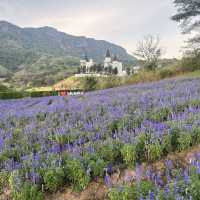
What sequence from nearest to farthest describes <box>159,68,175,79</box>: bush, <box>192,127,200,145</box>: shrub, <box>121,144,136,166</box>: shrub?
<box>121,144,136,166</box>: shrub, <box>192,127,200,145</box>: shrub, <box>159,68,175,79</box>: bush

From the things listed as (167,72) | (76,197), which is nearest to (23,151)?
(76,197)

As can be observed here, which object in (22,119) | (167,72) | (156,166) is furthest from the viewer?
(167,72)

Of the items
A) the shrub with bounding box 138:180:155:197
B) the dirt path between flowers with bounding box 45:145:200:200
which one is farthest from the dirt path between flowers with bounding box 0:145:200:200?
the shrub with bounding box 138:180:155:197

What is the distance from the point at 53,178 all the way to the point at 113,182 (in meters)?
0.75

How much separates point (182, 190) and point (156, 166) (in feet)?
3.81

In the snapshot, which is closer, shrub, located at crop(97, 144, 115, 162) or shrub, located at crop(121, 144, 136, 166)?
shrub, located at crop(121, 144, 136, 166)

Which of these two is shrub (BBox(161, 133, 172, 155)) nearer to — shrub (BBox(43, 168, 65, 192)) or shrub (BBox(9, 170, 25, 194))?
shrub (BBox(43, 168, 65, 192))

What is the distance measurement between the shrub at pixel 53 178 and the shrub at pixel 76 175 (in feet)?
0.32

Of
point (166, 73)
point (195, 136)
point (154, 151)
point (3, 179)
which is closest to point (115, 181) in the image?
point (154, 151)

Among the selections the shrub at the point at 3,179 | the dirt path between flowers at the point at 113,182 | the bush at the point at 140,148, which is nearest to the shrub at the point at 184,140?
the dirt path between flowers at the point at 113,182

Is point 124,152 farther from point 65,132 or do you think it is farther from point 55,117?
point 55,117

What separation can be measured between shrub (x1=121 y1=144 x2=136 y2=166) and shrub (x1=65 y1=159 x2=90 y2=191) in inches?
24.6

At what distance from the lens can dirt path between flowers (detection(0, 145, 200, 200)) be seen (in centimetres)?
419

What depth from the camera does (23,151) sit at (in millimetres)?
5914
